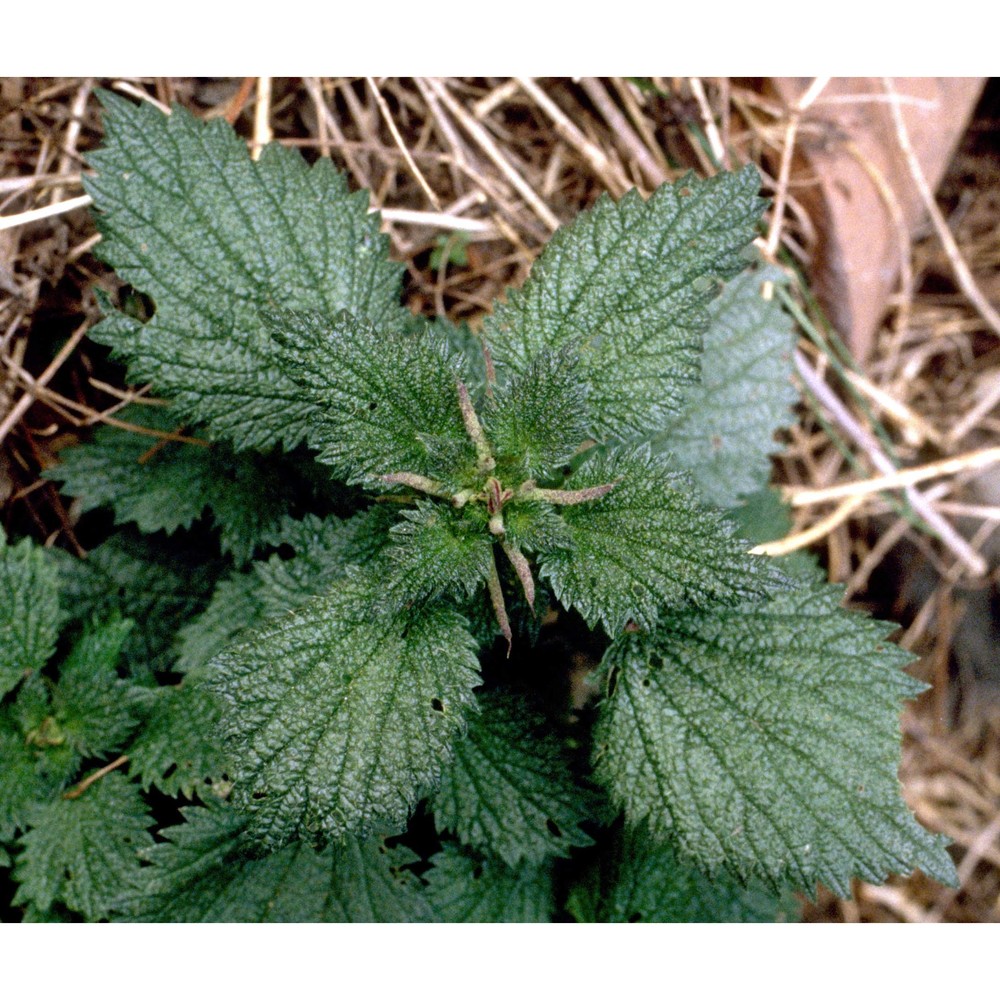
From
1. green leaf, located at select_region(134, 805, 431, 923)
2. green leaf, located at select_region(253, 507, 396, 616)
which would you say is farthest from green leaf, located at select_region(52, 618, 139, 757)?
green leaf, located at select_region(253, 507, 396, 616)

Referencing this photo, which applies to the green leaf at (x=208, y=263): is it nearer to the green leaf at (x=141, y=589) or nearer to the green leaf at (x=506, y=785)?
the green leaf at (x=141, y=589)

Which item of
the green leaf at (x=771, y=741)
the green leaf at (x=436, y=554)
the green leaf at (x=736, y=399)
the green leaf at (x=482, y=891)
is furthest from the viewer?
the green leaf at (x=736, y=399)

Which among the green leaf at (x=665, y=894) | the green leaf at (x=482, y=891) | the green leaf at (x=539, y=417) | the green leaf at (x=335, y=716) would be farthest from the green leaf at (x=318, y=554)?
the green leaf at (x=665, y=894)

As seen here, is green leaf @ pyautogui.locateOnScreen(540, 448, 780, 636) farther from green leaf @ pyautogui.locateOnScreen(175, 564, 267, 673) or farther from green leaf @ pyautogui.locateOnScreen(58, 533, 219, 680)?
green leaf @ pyautogui.locateOnScreen(58, 533, 219, 680)

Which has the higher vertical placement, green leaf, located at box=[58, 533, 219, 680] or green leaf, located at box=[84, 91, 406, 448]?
green leaf, located at box=[84, 91, 406, 448]

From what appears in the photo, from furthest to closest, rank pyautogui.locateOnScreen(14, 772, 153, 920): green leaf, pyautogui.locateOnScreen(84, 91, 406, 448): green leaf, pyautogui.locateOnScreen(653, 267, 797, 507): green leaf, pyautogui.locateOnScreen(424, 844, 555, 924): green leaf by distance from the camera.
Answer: pyautogui.locateOnScreen(653, 267, 797, 507): green leaf → pyautogui.locateOnScreen(424, 844, 555, 924): green leaf → pyautogui.locateOnScreen(14, 772, 153, 920): green leaf → pyautogui.locateOnScreen(84, 91, 406, 448): green leaf

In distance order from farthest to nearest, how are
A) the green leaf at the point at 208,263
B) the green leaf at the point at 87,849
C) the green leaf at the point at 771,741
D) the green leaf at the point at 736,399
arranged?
the green leaf at the point at 736,399 < the green leaf at the point at 87,849 < the green leaf at the point at 208,263 < the green leaf at the point at 771,741

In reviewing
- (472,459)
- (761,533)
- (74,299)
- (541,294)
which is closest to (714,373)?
(761,533)
